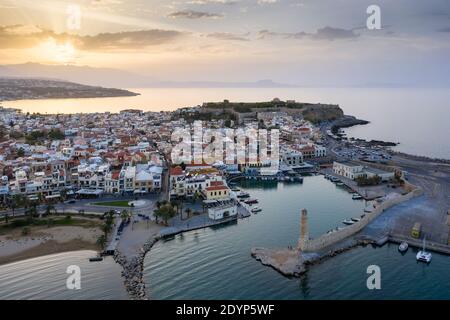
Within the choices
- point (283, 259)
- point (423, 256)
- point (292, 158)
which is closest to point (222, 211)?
point (283, 259)

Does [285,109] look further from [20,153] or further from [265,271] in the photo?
[265,271]

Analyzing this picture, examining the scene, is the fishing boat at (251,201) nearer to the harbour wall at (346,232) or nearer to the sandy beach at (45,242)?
the harbour wall at (346,232)

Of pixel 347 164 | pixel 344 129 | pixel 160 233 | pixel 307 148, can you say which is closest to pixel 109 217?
pixel 160 233

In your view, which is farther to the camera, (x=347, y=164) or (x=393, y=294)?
(x=347, y=164)

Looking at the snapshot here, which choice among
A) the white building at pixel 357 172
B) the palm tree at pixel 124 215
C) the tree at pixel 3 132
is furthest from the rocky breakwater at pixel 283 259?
the tree at pixel 3 132

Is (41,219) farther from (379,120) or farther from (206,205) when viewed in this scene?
(379,120)

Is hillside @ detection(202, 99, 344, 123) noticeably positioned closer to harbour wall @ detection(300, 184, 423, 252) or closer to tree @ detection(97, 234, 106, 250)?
harbour wall @ detection(300, 184, 423, 252)
